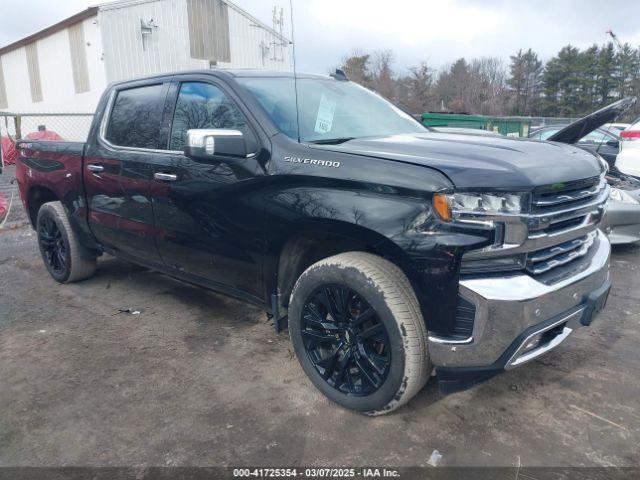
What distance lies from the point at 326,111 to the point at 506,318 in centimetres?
183

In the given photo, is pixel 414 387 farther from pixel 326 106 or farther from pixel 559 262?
pixel 326 106

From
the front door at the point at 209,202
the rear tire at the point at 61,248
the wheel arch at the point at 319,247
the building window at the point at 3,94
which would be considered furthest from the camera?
the building window at the point at 3,94

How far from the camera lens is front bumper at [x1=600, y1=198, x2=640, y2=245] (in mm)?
5562

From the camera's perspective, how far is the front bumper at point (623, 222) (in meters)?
5.56

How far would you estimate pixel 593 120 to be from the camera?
3.62m

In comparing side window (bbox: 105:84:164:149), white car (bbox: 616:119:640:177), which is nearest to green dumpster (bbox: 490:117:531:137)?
white car (bbox: 616:119:640:177)

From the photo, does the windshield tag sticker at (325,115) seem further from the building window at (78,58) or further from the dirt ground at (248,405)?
the building window at (78,58)

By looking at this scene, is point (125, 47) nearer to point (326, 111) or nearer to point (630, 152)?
point (630, 152)

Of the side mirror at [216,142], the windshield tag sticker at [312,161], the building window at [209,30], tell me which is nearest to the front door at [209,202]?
the side mirror at [216,142]

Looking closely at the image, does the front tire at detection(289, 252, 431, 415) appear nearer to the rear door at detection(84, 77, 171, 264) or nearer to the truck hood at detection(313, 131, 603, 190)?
the truck hood at detection(313, 131, 603, 190)

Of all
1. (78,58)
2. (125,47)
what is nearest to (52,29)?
(78,58)

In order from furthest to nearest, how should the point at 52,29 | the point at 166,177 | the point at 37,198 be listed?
the point at 52,29
the point at 37,198
the point at 166,177

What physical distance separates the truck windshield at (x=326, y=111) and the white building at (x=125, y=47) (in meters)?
15.8

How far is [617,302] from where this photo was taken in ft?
14.7
